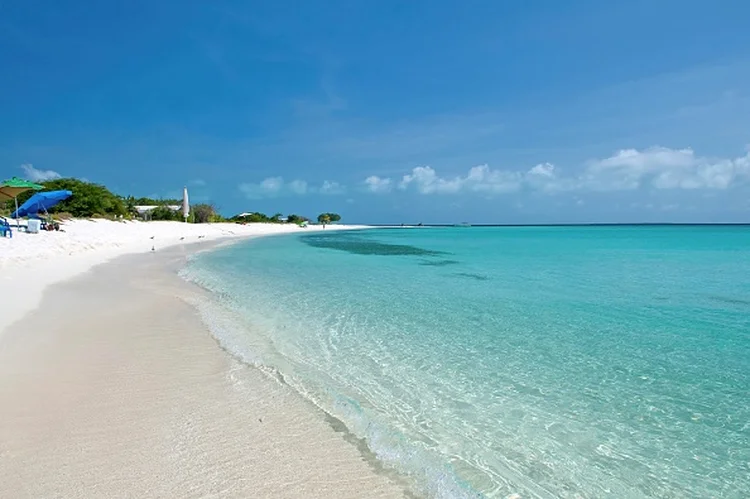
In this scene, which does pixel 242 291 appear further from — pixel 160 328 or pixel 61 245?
pixel 61 245

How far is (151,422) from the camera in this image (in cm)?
365

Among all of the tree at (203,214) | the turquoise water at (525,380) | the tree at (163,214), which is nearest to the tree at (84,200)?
the tree at (163,214)

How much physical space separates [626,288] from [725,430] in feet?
32.5

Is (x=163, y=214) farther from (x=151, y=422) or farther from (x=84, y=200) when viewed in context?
(x=151, y=422)

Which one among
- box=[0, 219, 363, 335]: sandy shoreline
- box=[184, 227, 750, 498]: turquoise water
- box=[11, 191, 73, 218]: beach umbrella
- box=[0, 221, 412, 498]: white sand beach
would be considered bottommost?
box=[184, 227, 750, 498]: turquoise water

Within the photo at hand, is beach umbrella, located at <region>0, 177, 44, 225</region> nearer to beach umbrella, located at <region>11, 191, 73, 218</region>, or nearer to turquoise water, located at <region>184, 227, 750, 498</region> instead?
beach umbrella, located at <region>11, 191, 73, 218</region>

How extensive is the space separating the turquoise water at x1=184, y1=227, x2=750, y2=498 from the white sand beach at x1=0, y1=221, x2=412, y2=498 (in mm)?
423

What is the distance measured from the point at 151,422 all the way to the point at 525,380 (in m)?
4.01

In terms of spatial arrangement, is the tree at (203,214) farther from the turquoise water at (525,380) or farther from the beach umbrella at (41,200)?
the turquoise water at (525,380)

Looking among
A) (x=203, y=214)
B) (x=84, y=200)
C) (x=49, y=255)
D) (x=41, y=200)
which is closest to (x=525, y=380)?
(x=49, y=255)

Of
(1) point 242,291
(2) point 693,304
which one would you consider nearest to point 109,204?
→ (1) point 242,291

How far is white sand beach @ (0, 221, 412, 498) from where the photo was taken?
2844 millimetres

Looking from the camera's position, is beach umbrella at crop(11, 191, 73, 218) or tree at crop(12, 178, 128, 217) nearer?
beach umbrella at crop(11, 191, 73, 218)

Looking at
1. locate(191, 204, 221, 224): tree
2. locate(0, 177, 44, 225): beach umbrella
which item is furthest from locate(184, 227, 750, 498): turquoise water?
locate(191, 204, 221, 224): tree
